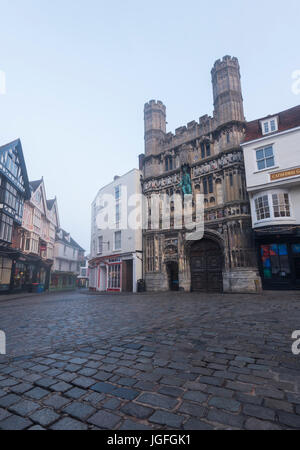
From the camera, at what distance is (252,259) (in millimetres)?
15609

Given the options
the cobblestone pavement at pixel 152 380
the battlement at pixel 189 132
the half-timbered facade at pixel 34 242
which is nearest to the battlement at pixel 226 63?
the battlement at pixel 189 132

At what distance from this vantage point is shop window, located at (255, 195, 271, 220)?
15225mm

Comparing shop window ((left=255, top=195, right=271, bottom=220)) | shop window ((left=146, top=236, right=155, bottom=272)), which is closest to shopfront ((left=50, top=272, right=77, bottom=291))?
shop window ((left=146, top=236, right=155, bottom=272))

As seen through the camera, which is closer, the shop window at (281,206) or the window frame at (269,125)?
the shop window at (281,206)

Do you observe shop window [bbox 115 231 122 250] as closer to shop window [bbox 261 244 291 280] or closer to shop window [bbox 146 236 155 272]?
shop window [bbox 146 236 155 272]

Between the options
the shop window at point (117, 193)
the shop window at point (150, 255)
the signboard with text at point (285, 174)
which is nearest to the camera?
the signboard with text at point (285, 174)

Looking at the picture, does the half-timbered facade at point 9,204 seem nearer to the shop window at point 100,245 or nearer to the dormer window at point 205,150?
the shop window at point 100,245

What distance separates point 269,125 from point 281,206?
6.51m

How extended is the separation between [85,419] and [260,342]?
343cm

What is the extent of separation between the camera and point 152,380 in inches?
108

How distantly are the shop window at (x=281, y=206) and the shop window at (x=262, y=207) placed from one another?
43cm

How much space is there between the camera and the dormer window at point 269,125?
1656 cm

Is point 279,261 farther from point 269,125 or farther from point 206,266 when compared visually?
point 269,125

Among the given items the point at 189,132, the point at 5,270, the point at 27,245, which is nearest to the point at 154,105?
the point at 189,132
